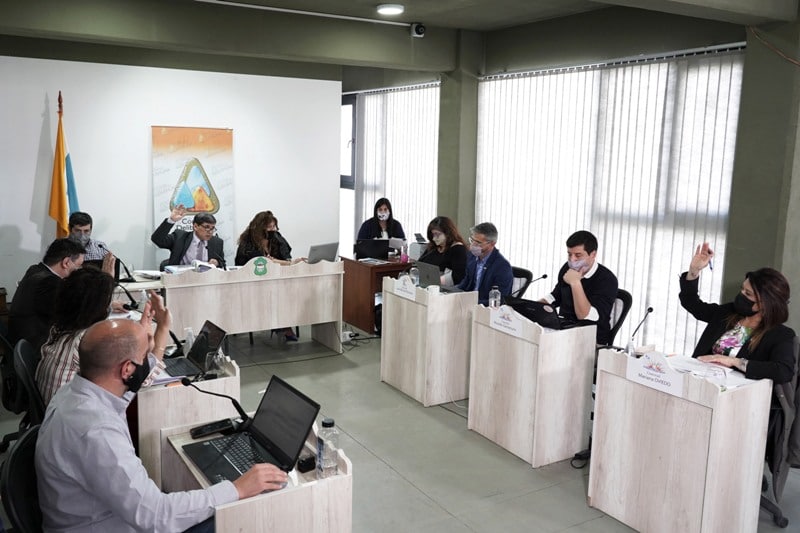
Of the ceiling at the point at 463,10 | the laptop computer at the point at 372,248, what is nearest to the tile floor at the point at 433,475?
the laptop computer at the point at 372,248

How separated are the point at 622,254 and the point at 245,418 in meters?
4.19

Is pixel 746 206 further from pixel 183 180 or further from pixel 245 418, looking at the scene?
pixel 183 180

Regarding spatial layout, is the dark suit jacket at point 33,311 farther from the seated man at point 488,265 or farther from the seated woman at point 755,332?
the seated woman at point 755,332

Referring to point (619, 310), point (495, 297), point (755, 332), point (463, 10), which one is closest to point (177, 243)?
point (495, 297)

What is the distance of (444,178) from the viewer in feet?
26.1

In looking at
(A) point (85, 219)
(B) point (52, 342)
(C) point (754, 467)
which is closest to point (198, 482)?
(B) point (52, 342)

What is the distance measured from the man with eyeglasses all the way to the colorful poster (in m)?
1.13

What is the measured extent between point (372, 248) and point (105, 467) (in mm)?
5200

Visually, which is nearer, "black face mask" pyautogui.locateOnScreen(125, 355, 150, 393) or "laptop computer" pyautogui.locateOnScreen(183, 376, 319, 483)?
"black face mask" pyautogui.locateOnScreen(125, 355, 150, 393)

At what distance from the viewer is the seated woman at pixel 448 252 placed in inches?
236

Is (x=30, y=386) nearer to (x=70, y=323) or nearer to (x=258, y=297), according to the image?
(x=70, y=323)

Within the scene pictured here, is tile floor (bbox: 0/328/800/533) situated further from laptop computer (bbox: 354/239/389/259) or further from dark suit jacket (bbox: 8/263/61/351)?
laptop computer (bbox: 354/239/389/259)

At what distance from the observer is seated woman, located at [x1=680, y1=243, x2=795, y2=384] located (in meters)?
3.49

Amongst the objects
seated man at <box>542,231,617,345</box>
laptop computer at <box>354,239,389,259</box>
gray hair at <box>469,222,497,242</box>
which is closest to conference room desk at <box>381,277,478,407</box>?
gray hair at <box>469,222,497,242</box>
